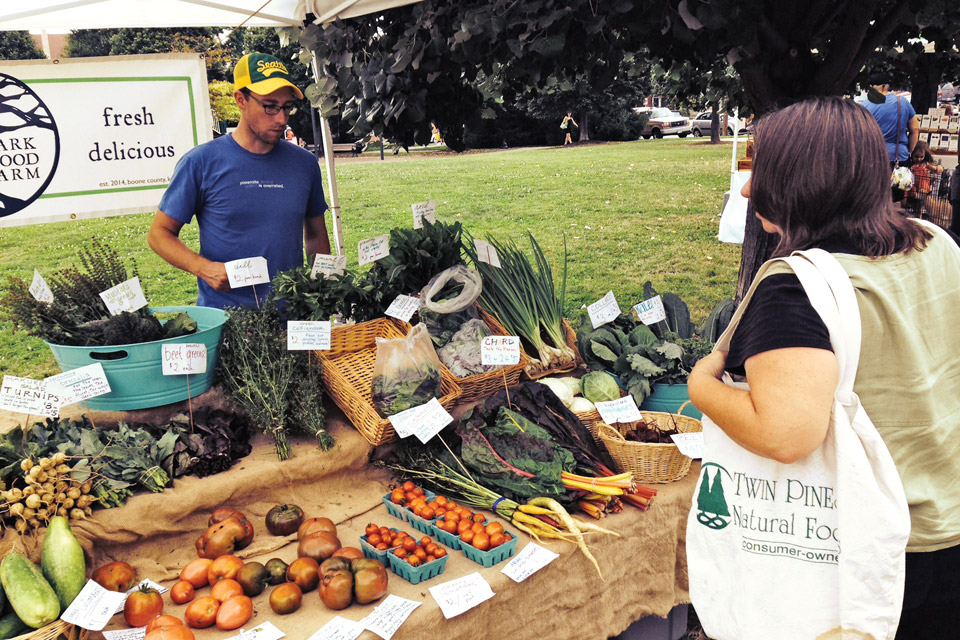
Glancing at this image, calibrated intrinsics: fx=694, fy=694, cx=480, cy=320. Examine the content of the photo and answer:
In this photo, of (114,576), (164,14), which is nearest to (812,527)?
(114,576)

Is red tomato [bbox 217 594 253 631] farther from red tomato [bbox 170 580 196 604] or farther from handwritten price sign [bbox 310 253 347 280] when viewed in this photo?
handwritten price sign [bbox 310 253 347 280]

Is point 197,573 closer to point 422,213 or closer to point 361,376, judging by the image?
point 361,376

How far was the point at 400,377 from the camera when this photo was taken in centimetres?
230

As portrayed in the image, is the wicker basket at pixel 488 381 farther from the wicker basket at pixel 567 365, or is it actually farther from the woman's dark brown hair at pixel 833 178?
the woman's dark brown hair at pixel 833 178

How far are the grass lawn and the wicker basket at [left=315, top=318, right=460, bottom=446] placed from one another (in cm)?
390

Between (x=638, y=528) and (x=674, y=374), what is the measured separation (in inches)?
28.0

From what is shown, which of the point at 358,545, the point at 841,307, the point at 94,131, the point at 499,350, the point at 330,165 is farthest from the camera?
the point at 330,165

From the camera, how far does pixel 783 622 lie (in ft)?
4.49

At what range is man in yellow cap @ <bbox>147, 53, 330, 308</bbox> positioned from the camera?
2.98 meters

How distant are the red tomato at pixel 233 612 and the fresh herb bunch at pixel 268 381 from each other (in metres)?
0.55

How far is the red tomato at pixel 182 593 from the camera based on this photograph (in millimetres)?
1816

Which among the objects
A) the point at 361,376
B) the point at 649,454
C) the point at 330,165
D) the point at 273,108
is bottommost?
the point at 649,454

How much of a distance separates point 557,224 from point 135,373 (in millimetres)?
8716

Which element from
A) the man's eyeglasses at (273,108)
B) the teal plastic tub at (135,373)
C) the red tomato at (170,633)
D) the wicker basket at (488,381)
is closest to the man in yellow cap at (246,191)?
the man's eyeglasses at (273,108)
